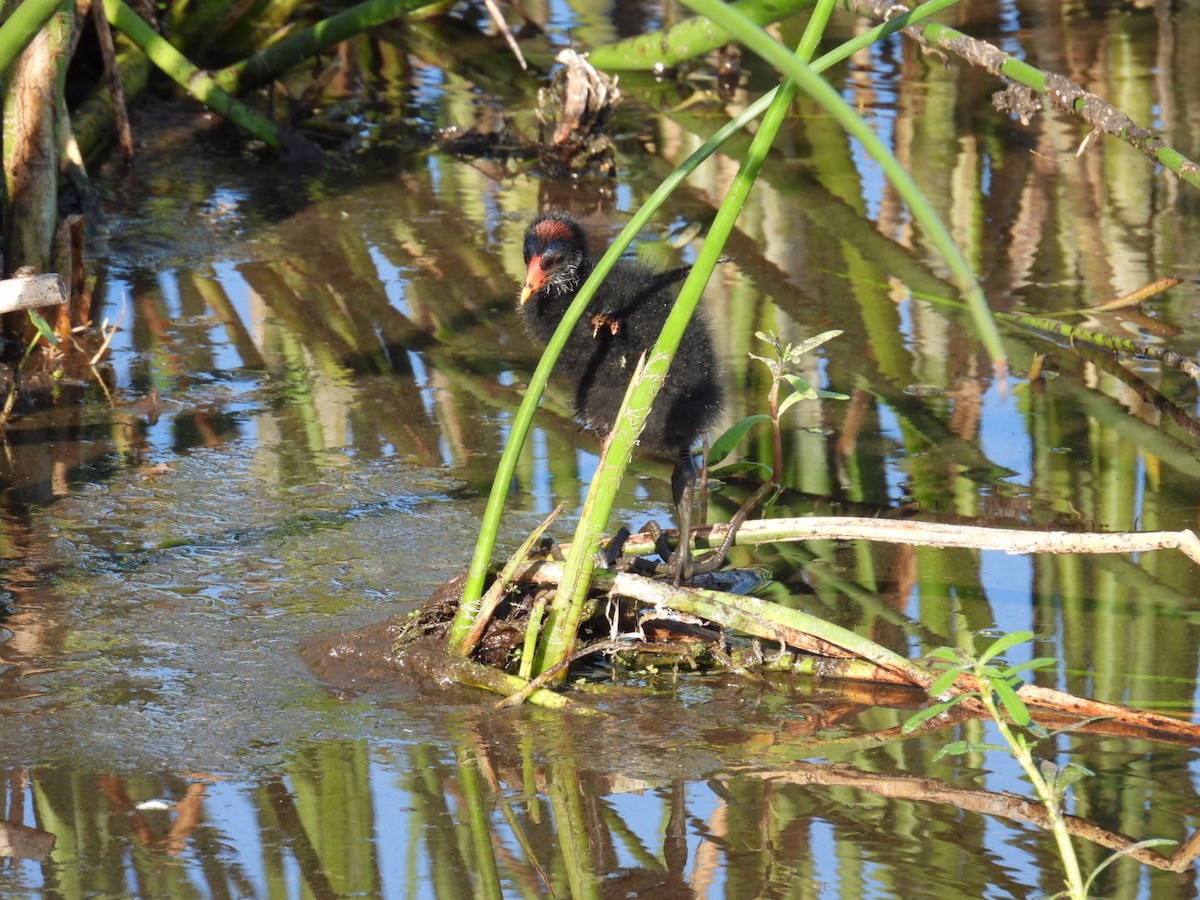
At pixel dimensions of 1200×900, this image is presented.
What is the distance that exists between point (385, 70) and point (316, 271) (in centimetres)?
315

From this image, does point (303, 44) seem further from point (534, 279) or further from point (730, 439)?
point (730, 439)

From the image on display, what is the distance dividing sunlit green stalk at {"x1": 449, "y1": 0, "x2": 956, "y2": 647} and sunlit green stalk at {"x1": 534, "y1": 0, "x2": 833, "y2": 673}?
6cm

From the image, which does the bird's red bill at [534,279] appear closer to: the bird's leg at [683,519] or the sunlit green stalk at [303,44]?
the bird's leg at [683,519]

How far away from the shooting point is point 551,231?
3.92 m

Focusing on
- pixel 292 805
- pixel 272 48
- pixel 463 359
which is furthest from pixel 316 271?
pixel 292 805

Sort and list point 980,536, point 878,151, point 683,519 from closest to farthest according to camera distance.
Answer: point 878,151 → point 980,536 → point 683,519

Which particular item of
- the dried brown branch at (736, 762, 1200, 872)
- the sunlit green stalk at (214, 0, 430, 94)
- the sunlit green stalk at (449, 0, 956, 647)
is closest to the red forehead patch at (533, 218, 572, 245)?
the sunlit green stalk at (449, 0, 956, 647)

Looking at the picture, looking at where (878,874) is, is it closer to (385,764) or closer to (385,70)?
(385,764)

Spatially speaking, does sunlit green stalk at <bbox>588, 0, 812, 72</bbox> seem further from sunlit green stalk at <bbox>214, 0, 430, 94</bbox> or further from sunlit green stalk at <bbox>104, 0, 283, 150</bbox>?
sunlit green stalk at <bbox>104, 0, 283, 150</bbox>

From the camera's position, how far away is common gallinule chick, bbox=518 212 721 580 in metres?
3.68

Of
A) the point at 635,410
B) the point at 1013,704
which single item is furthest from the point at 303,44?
the point at 1013,704

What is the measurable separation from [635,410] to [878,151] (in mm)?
1152

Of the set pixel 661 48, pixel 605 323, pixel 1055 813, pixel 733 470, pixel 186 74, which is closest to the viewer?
pixel 1055 813

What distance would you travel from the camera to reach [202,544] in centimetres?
375
